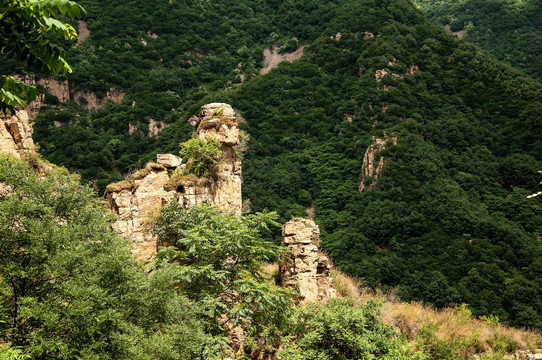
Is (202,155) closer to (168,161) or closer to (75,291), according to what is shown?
(168,161)

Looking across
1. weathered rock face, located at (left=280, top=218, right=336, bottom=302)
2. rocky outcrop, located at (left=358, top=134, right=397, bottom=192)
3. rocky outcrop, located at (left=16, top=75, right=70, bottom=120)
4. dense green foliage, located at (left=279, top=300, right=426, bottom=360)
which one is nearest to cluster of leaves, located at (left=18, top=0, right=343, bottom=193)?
rocky outcrop, located at (left=16, top=75, right=70, bottom=120)

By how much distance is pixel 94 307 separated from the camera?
7.79 metres

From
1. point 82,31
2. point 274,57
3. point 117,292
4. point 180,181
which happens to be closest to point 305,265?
point 180,181

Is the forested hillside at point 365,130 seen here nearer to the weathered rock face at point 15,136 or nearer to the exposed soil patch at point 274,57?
the exposed soil patch at point 274,57

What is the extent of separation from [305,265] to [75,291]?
349 inches

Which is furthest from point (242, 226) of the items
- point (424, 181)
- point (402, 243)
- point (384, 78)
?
point (384, 78)

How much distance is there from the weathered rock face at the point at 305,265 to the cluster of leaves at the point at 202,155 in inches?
145

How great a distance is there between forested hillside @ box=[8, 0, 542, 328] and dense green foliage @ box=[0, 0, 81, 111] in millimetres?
34924

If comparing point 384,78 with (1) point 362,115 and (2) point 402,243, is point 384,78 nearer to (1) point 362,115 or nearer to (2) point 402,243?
(1) point 362,115

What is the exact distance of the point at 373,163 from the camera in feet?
174

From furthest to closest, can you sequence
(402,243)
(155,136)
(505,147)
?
(155,136), (505,147), (402,243)

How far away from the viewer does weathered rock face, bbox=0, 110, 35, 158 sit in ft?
47.1

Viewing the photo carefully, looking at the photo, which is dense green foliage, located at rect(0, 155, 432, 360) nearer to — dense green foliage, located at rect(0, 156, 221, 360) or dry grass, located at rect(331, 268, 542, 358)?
dense green foliage, located at rect(0, 156, 221, 360)

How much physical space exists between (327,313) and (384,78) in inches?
2427
